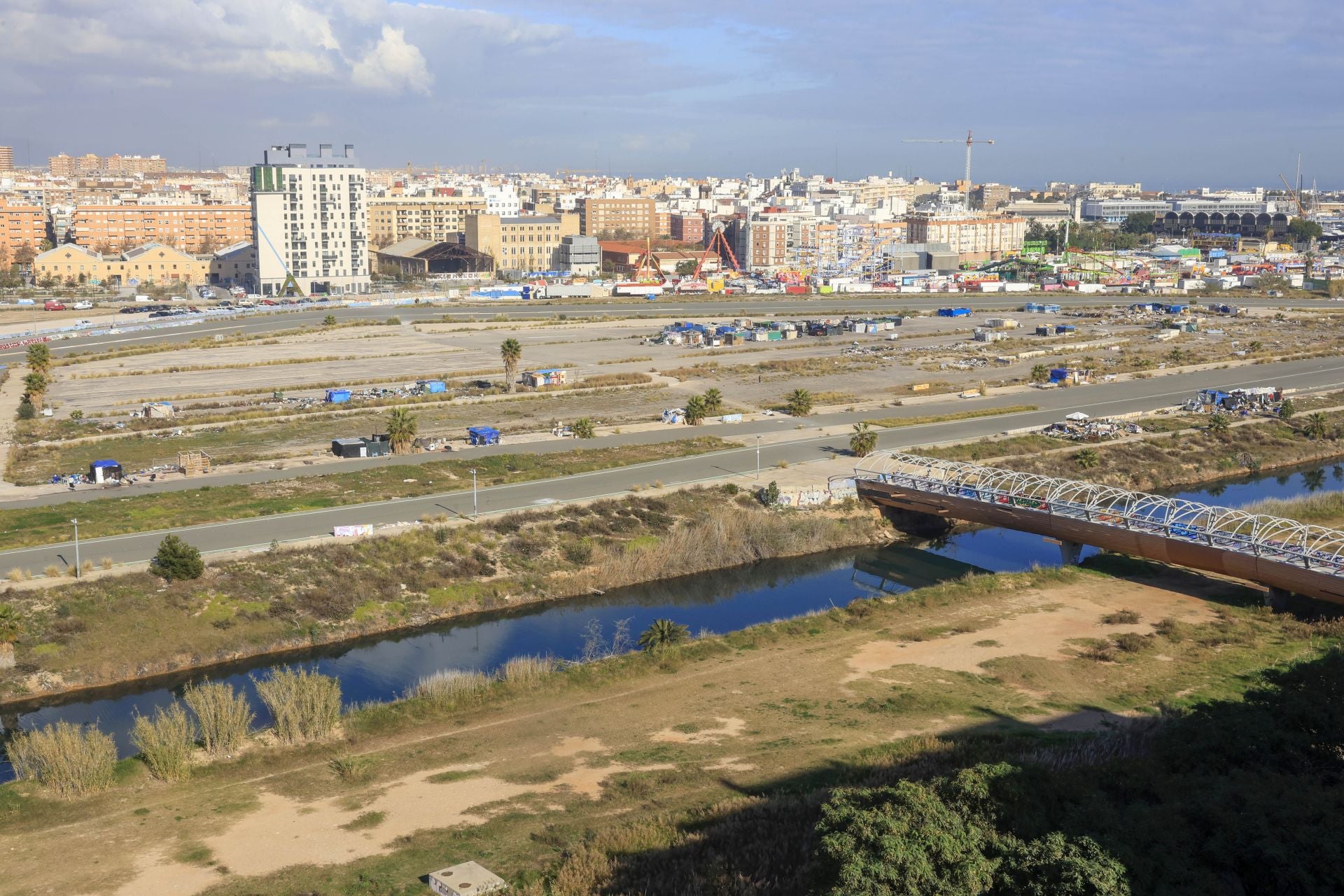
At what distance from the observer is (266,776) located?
14.0 meters

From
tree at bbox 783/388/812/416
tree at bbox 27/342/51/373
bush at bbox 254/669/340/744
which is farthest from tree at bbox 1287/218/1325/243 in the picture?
bush at bbox 254/669/340/744

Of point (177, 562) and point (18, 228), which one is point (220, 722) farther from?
point (18, 228)

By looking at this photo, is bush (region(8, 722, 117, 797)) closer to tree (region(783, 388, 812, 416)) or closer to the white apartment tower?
tree (region(783, 388, 812, 416))

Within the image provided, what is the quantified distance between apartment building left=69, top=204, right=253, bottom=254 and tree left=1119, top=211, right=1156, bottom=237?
3571 inches

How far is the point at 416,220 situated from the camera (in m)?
111

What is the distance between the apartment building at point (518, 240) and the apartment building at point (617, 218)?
1411 centimetres

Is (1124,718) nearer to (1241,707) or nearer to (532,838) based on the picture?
(1241,707)

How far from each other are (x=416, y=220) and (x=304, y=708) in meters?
101

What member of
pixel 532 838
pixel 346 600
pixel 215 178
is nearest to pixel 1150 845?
pixel 532 838

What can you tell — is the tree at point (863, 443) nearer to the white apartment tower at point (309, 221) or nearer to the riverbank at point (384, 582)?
the riverbank at point (384, 582)

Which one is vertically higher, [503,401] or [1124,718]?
[503,401]

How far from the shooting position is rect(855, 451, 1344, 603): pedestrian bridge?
19578mm

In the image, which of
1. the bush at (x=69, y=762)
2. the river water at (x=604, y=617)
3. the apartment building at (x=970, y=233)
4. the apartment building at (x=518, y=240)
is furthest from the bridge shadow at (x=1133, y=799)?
the apartment building at (x=970, y=233)

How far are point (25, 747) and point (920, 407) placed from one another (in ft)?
94.7
